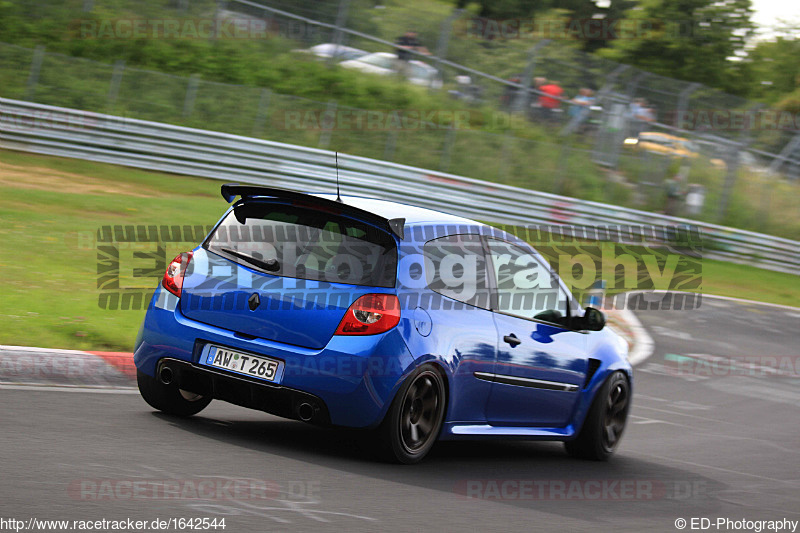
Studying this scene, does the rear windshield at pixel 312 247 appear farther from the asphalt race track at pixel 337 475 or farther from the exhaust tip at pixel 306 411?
the asphalt race track at pixel 337 475

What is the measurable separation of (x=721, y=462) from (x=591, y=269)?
13.8 metres

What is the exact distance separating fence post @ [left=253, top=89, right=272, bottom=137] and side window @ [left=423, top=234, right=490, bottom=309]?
61.8 ft

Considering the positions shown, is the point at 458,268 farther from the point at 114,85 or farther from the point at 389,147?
the point at 114,85

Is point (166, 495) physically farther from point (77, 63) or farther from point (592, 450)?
point (77, 63)

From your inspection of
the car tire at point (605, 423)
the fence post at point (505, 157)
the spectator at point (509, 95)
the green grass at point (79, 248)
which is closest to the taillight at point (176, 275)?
the green grass at point (79, 248)

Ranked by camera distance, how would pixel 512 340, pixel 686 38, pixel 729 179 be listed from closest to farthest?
pixel 512 340, pixel 729 179, pixel 686 38

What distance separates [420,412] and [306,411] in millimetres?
720

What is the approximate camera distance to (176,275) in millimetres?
6605

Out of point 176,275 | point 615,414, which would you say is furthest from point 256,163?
point 176,275

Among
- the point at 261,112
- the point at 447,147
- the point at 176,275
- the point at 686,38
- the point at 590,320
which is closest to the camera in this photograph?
the point at 176,275

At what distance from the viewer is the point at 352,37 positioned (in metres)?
28.3

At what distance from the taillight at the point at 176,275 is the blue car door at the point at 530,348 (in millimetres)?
1977

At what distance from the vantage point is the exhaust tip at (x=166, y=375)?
6.38 metres

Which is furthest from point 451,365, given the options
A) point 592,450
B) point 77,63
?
point 77,63
